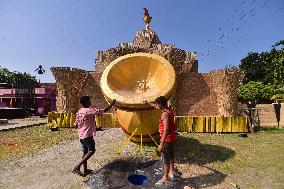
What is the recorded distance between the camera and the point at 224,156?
33.5ft

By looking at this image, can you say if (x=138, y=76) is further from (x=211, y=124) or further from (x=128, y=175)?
(x=211, y=124)

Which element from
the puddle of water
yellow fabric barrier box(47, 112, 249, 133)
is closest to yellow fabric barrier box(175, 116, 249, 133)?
yellow fabric barrier box(47, 112, 249, 133)

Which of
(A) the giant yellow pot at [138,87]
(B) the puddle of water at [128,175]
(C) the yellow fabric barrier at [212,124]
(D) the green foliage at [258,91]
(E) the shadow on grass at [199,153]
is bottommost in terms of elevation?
(B) the puddle of water at [128,175]

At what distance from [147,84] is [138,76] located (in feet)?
1.49

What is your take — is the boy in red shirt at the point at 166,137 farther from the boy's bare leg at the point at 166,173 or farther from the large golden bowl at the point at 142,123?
the large golden bowl at the point at 142,123

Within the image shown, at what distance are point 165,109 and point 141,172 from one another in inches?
76.1

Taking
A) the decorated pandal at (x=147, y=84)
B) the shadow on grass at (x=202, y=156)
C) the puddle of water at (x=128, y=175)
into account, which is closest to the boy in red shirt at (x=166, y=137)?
the puddle of water at (x=128, y=175)

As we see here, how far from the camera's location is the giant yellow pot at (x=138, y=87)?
9.02m

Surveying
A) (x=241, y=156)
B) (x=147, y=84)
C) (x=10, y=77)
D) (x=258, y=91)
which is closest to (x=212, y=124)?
(x=241, y=156)

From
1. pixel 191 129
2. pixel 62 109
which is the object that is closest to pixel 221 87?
pixel 191 129

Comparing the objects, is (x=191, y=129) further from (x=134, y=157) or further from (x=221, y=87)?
(x=134, y=157)

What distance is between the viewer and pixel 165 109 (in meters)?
7.50

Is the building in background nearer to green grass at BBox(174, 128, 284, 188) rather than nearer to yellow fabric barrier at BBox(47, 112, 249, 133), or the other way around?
yellow fabric barrier at BBox(47, 112, 249, 133)

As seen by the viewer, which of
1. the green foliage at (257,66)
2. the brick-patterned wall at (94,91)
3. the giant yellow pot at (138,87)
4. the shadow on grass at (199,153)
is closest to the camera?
Answer: the giant yellow pot at (138,87)
